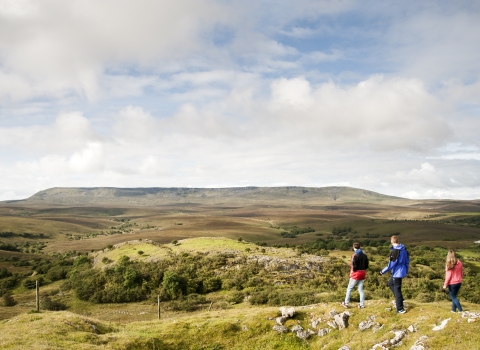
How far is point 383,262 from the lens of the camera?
51.4m

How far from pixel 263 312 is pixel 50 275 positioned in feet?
151

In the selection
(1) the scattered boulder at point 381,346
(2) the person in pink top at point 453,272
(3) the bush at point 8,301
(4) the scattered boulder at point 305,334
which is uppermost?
(2) the person in pink top at point 453,272

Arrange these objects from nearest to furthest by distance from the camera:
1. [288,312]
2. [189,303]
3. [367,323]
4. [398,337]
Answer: [398,337] < [367,323] < [288,312] < [189,303]

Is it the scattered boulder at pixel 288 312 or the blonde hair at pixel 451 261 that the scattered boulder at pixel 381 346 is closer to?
the blonde hair at pixel 451 261

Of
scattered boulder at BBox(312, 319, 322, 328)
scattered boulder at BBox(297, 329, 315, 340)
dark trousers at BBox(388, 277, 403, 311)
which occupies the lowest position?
scattered boulder at BBox(297, 329, 315, 340)

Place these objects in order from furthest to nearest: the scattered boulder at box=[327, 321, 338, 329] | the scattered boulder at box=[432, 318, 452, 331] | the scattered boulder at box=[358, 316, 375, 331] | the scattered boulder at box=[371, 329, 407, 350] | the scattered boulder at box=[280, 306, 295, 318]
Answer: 1. the scattered boulder at box=[280, 306, 295, 318]
2. the scattered boulder at box=[327, 321, 338, 329]
3. the scattered boulder at box=[358, 316, 375, 331]
4. the scattered boulder at box=[371, 329, 407, 350]
5. the scattered boulder at box=[432, 318, 452, 331]

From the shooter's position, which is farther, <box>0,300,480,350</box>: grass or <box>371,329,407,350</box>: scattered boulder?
<box>371,329,407,350</box>: scattered boulder

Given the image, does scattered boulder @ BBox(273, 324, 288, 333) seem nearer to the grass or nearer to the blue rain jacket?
the grass

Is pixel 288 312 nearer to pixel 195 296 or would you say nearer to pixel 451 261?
pixel 451 261

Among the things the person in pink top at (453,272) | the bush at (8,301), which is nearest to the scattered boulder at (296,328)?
the person in pink top at (453,272)

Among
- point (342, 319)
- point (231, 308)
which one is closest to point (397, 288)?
point (342, 319)

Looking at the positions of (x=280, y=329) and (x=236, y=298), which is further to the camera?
(x=236, y=298)

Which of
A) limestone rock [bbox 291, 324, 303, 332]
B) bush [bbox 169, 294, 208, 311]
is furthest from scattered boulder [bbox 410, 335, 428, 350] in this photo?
bush [bbox 169, 294, 208, 311]

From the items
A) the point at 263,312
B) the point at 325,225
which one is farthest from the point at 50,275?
the point at 325,225
